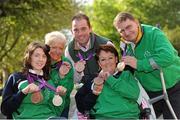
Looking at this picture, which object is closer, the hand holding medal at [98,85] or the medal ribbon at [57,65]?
the hand holding medal at [98,85]

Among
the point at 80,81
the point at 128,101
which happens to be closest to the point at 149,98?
the point at 128,101

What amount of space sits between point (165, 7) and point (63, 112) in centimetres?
4564

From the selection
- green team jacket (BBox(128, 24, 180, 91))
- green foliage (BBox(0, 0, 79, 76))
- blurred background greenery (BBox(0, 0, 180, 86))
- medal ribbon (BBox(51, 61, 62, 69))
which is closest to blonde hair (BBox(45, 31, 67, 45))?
medal ribbon (BBox(51, 61, 62, 69))

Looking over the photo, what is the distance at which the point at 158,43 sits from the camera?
18.2 ft

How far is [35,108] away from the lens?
18.1ft

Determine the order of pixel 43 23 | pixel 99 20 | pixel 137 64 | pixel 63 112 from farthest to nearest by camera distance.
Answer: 1. pixel 99 20
2. pixel 43 23
3. pixel 63 112
4. pixel 137 64

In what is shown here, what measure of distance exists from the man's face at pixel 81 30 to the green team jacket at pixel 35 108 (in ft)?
2.54

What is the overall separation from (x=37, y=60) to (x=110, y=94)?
2.74 ft

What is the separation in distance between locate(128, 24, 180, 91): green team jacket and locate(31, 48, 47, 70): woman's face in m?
0.91

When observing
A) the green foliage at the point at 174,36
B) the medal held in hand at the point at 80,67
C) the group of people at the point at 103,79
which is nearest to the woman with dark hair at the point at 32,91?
the group of people at the point at 103,79

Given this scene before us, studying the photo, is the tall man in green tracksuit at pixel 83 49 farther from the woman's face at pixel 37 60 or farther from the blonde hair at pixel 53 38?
the woman's face at pixel 37 60

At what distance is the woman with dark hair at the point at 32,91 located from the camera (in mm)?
5480

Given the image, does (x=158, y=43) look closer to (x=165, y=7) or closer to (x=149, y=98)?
(x=149, y=98)

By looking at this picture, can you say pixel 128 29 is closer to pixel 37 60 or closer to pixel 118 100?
pixel 118 100
